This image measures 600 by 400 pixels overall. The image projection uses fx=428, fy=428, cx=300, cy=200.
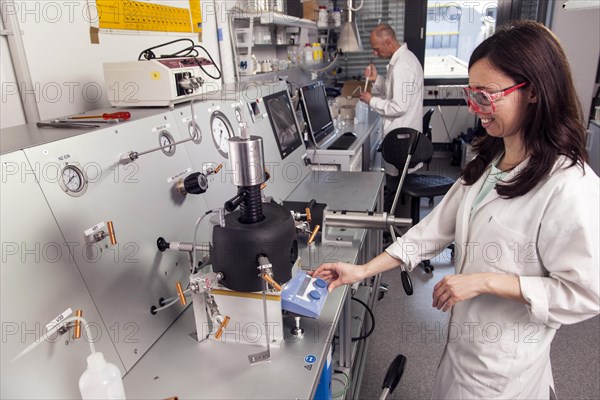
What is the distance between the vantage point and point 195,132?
1435 millimetres

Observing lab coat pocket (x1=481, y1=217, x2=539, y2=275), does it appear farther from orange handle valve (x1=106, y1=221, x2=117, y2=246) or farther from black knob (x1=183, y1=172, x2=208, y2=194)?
orange handle valve (x1=106, y1=221, x2=117, y2=246)

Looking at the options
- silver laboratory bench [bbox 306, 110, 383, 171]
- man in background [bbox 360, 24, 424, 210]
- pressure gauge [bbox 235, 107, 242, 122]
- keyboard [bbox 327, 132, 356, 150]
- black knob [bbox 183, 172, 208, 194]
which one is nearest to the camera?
black knob [bbox 183, 172, 208, 194]

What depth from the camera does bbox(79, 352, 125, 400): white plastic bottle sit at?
0.78 metres

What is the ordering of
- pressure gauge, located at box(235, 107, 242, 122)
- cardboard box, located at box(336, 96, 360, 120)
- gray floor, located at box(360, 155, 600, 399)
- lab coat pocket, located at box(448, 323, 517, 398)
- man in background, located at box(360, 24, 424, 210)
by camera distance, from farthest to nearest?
cardboard box, located at box(336, 96, 360, 120), man in background, located at box(360, 24, 424, 210), gray floor, located at box(360, 155, 600, 399), pressure gauge, located at box(235, 107, 242, 122), lab coat pocket, located at box(448, 323, 517, 398)

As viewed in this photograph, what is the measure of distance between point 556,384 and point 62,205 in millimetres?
2341

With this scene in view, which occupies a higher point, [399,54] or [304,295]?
[399,54]

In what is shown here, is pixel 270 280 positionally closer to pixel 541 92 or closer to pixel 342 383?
pixel 541 92

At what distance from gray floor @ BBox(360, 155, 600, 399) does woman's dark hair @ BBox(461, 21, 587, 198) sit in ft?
4.93

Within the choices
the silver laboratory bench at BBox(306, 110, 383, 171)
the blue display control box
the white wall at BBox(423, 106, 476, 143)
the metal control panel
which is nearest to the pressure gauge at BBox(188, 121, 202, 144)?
the metal control panel

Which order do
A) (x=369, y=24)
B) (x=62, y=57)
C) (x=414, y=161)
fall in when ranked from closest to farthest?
(x=62, y=57)
(x=414, y=161)
(x=369, y=24)

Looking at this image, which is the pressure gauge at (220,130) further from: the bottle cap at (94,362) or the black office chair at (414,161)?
the black office chair at (414,161)

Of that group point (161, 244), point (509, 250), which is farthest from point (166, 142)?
point (509, 250)

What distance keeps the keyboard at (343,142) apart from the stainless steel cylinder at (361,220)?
139 cm

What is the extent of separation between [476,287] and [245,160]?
621 mm
